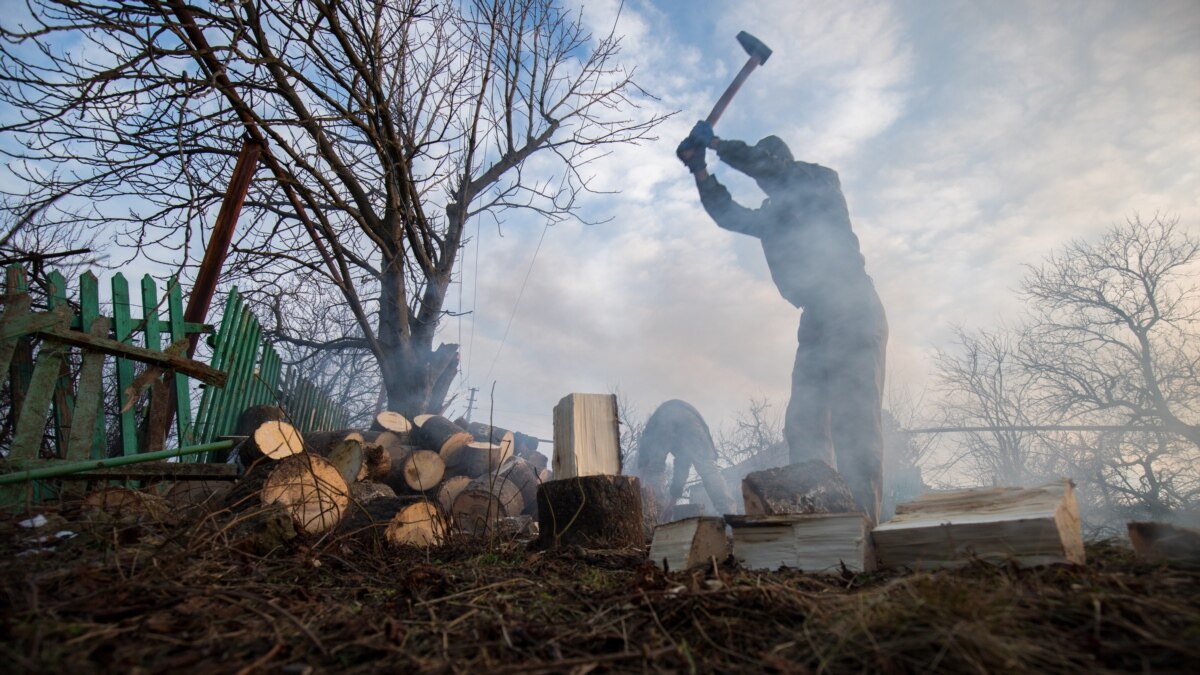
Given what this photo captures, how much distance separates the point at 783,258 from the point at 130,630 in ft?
20.4

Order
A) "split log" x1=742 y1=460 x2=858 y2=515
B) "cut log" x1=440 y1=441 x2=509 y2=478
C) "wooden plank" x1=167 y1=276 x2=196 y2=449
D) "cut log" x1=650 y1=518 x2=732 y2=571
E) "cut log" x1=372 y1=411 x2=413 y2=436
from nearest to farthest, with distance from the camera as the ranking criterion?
"cut log" x1=650 y1=518 x2=732 y2=571
"split log" x1=742 y1=460 x2=858 y2=515
"wooden plank" x1=167 y1=276 x2=196 y2=449
"cut log" x1=440 y1=441 x2=509 y2=478
"cut log" x1=372 y1=411 x2=413 y2=436

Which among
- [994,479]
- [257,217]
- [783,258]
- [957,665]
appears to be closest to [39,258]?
[257,217]

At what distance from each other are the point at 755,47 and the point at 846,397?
4322 mm

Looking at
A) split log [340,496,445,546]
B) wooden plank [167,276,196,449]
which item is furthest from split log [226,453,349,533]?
wooden plank [167,276,196,449]

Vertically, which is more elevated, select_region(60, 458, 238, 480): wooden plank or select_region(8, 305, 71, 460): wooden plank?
select_region(8, 305, 71, 460): wooden plank

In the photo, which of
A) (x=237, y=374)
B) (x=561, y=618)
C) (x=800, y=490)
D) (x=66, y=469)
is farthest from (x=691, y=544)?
(x=237, y=374)

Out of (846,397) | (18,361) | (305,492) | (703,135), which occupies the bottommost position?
(305,492)

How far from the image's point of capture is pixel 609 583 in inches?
96.0

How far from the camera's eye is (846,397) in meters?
5.85

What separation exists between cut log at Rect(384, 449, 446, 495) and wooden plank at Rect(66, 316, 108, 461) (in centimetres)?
267

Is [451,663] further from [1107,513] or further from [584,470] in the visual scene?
[1107,513]

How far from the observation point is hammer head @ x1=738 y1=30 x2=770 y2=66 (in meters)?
7.26

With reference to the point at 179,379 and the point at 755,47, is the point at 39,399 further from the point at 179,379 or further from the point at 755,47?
the point at 755,47

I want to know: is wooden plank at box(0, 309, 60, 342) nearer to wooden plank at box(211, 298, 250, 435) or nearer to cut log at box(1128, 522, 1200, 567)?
wooden plank at box(211, 298, 250, 435)
